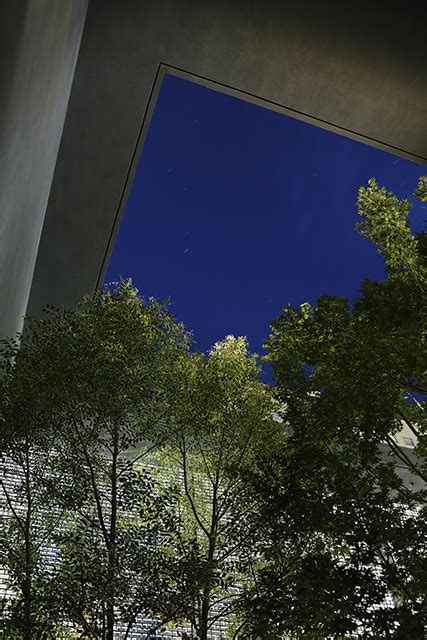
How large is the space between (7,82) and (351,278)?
12566 millimetres

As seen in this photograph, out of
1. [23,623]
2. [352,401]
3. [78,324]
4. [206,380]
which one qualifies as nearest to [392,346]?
[352,401]

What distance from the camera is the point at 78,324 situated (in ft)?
12.5

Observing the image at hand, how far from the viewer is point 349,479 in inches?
126

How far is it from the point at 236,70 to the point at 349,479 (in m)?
3.27

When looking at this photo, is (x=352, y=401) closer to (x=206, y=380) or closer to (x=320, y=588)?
(x=320, y=588)

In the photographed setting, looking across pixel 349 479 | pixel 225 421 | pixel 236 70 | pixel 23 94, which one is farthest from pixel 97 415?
pixel 236 70

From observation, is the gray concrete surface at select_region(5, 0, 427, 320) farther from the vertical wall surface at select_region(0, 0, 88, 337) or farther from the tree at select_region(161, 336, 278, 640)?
the tree at select_region(161, 336, 278, 640)

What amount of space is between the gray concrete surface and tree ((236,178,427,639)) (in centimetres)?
168

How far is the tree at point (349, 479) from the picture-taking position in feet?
9.22

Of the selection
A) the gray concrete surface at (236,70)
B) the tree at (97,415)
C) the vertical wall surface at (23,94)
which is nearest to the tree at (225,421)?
the tree at (97,415)

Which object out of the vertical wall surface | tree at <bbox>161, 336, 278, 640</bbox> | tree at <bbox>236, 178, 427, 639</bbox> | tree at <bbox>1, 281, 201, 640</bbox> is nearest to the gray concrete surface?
the vertical wall surface

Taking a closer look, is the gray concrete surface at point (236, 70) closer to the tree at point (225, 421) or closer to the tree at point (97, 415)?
the tree at point (97, 415)

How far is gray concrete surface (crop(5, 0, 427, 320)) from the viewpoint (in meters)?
4.07

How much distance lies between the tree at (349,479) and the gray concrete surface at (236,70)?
66.2 inches
